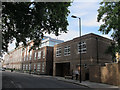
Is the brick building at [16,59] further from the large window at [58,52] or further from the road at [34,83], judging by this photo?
the road at [34,83]

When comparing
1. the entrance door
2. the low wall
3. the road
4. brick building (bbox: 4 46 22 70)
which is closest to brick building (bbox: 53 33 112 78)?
the entrance door

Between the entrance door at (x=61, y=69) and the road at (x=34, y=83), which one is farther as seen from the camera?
the entrance door at (x=61, y=69)

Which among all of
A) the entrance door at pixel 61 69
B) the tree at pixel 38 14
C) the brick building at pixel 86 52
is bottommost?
the entrance door at pixel 61 69

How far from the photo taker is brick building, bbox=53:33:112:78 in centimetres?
2211

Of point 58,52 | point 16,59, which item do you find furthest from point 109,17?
point 16,59

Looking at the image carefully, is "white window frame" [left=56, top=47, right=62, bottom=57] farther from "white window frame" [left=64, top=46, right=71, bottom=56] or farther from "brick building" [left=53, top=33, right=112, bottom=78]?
"white window frame" [left=64, top=46, right=71, bottom=56]

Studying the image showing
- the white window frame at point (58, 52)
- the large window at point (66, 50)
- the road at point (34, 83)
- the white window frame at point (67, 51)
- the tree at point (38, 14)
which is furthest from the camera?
the white window frame at point (58, 52)

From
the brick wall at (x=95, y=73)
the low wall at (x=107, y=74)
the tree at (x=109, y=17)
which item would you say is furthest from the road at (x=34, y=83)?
the tree at (x=109, y=17)

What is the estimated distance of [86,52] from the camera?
75.2 ft

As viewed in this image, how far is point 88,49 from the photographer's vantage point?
22.6 m

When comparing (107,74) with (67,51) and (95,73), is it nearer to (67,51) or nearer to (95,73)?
(95,73)

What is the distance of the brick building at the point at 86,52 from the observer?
72.5ft

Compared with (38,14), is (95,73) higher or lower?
lower

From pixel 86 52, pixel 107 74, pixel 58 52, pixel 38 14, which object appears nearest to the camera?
pixel 38 14
